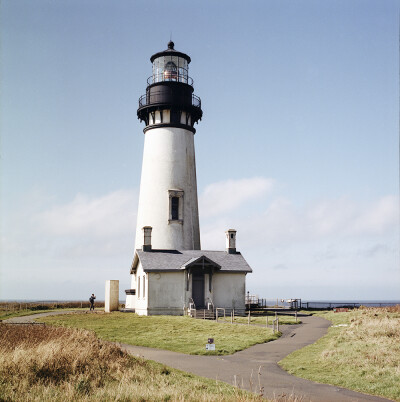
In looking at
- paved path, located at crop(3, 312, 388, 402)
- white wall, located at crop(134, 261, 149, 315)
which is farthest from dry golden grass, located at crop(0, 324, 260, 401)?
white wall, located at crop(134, 261, 149, 315)

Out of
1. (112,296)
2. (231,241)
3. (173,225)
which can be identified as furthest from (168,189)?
(112,296)

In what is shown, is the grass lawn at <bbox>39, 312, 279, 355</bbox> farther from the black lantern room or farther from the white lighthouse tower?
the black lantern room

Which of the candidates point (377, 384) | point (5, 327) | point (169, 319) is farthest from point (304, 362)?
point (169, 319)

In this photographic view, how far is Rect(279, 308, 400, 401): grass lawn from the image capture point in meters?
12.8

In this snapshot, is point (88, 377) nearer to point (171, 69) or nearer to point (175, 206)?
point (175, 206)

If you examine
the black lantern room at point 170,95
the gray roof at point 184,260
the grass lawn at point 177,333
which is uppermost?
the black lantern room at point 170,95

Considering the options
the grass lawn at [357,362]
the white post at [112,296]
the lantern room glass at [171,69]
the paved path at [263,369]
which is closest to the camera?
the paved path at [263,369]

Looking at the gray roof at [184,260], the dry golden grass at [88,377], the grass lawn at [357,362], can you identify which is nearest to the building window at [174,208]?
the gray roof at [184,260]

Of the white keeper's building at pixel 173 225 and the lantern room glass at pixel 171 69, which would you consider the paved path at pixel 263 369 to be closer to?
the white keeper's building at pixel 173 225

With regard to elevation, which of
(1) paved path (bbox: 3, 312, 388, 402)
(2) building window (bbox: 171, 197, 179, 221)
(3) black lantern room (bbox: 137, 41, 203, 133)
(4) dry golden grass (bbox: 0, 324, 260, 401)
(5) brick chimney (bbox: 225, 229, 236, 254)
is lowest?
(1) paved path (bbox: 3, 312, 388, 402)

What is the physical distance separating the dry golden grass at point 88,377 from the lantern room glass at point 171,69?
31.2 meters

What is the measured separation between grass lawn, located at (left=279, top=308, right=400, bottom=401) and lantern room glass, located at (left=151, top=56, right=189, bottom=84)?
28.0 m

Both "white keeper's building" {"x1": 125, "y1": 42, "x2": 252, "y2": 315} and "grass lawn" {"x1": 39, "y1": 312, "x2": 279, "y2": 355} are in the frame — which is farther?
"white keeper's building" {"x1": 125, "y1": 42, "x2": 252, "y2": 315}

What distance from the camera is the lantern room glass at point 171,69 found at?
42750 millimetres
